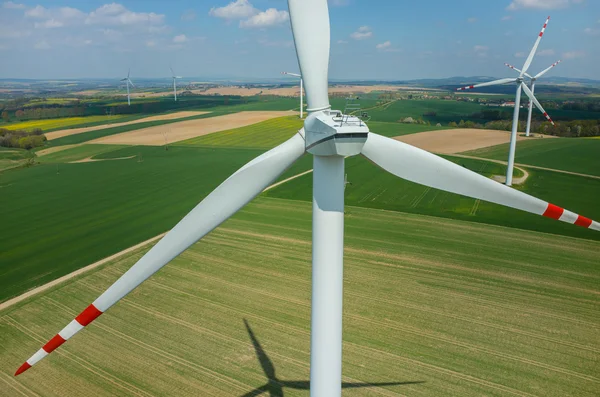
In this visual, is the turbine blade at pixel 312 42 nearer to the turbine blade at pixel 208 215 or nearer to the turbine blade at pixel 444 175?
the turbine blade at pixel 208 215

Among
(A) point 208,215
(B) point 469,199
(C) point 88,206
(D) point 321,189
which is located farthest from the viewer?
(B) point 469,199

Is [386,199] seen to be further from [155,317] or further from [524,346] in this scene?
[155,317]

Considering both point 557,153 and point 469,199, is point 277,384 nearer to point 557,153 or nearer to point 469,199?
point 469,199

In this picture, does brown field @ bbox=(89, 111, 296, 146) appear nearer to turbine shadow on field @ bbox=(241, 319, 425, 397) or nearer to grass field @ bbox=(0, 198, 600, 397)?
grass field @ bbox=(0, 198, 600, 397)

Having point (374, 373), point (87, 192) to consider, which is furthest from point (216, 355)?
point (87, 192)

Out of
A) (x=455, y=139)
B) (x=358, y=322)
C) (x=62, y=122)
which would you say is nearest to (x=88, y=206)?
(x=358, y=322)

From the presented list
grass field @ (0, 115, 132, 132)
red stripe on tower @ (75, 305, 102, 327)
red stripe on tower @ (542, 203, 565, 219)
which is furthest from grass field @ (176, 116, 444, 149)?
red stripe on tower @ (75, 305, 102, 327)
